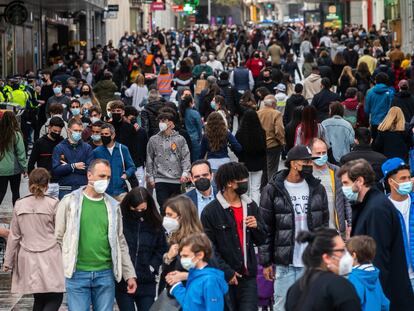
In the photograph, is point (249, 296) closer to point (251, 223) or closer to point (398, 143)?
point (251, 223)

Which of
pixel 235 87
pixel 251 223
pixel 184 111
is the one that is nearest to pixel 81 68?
pixel 235 87

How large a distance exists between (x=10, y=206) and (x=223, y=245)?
968 cm

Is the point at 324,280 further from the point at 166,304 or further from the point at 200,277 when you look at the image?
the point at 166,304

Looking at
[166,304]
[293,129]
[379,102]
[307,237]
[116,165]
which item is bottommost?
[166,304]

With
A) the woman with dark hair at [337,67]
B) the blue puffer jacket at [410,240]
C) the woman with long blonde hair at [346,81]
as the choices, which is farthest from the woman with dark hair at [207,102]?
the blue puffer jacket at [410,240]

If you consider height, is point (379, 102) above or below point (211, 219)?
above

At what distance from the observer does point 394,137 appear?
16.2 m

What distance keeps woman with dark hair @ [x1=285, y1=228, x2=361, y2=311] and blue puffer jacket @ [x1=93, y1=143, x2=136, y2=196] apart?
23.0 ft

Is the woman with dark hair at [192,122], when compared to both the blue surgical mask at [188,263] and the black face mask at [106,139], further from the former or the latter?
the blue surgical mask at [188,263]

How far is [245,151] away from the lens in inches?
678

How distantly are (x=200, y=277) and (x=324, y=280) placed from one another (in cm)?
154

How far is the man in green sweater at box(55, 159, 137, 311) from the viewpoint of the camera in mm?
9812

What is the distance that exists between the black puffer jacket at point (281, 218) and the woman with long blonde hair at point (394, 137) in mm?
6014

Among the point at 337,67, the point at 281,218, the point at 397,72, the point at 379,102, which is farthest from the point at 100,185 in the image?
the point at 337,67
